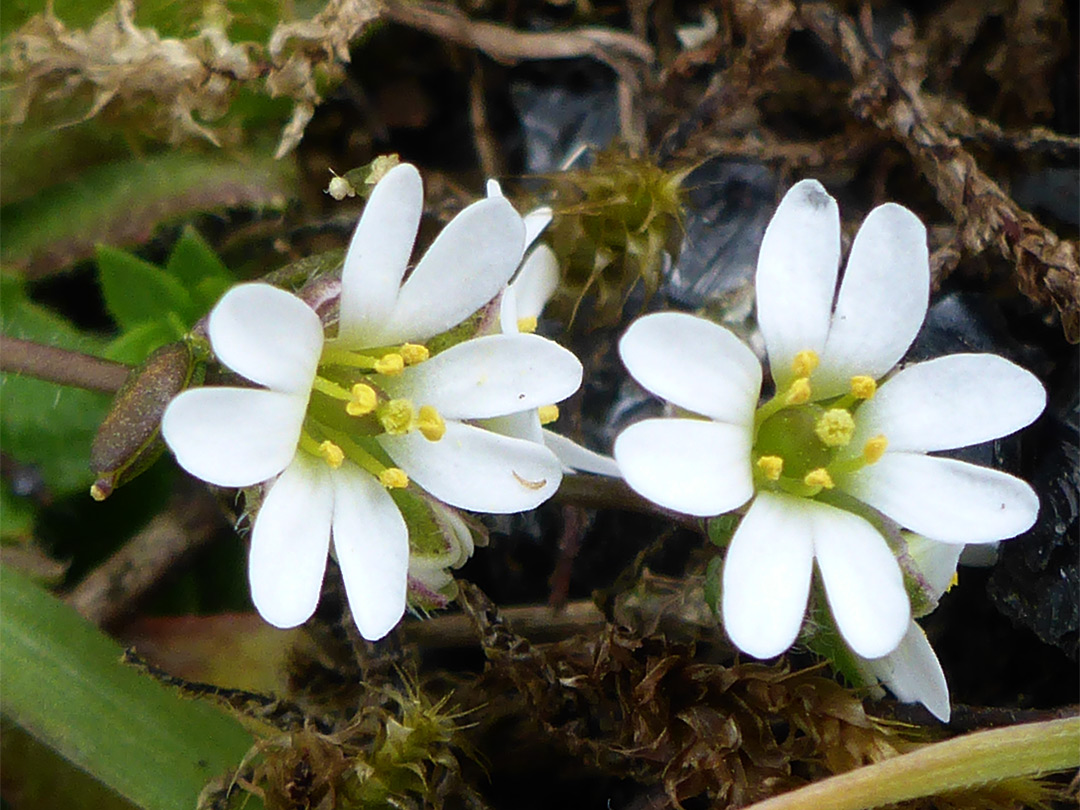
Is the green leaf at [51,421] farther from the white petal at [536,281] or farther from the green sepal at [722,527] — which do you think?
the green sepal at [722,527]

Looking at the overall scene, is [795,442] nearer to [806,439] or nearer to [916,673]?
[806,439]

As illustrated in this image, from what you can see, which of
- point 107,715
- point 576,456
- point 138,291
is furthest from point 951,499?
point 138,291

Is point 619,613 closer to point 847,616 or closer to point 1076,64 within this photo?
point 847,616

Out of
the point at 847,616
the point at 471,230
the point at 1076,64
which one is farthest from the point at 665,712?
the point at 1076,64

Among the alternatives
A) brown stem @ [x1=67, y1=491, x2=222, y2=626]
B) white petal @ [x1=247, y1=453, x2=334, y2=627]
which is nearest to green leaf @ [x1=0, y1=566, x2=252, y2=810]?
brown stem @ [x1=67, y1=491, x2=222, y2=626]

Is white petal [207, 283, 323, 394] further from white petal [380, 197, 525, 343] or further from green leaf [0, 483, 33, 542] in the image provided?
green leaf [0, 483, 33, 542]

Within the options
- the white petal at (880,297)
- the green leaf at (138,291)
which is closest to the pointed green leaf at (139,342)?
the green leaf at (138,291)
